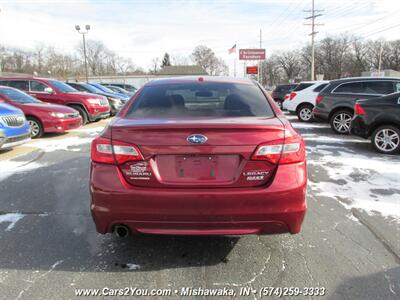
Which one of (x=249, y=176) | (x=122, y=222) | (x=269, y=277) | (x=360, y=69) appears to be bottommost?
(x=269, y=277)

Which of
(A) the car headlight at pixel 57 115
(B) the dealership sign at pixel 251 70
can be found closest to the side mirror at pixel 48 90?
(A) the car headlight at pixel 57 115

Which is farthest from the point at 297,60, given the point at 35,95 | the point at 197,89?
the point at 197,89

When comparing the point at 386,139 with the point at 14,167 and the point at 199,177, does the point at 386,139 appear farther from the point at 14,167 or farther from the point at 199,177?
the point at 14,167

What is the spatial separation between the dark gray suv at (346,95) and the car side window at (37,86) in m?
9.51

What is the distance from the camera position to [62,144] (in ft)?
29.0

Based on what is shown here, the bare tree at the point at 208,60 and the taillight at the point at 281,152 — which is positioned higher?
the bare tree at the point at 208,60

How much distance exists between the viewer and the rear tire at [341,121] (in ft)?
34.0

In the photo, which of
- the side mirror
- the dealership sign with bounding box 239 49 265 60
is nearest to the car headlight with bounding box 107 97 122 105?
the side mirror

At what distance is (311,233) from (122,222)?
196cm

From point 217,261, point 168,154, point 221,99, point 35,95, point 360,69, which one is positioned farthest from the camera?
point 360,69

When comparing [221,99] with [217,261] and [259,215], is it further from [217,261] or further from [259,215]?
[217,261]

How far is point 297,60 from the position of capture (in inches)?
4254

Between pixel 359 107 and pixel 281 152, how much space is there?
5.87 meters

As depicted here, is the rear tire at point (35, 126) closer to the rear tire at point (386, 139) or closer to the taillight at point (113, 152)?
the taillight at point (113, 152)
